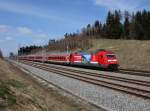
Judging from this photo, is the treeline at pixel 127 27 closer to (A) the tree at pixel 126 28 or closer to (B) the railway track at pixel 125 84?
(A) the tree at pixel 126 28

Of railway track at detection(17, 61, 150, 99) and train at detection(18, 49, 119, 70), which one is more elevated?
train at detection(18, 49, 119, 70)

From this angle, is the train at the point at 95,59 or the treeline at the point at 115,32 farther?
the treeline at the point at 115,32

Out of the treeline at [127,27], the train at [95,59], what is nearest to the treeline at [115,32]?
the treeline at [127,27]

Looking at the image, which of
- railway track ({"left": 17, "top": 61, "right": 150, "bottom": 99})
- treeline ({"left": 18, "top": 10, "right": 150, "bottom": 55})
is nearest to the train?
railway track ({"left": 17, "top": 61, "right": 150, "bottom": 99})

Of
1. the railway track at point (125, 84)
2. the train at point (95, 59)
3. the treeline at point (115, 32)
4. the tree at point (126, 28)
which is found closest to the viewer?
the railway track at point (125, 84)

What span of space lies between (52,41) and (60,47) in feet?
68.8

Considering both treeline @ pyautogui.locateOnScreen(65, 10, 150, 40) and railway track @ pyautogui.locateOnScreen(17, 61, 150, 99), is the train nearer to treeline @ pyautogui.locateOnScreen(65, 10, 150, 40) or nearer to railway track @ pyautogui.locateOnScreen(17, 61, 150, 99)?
railway track @ pyautogui.locateOnScreen(17, 61, 150, 99)

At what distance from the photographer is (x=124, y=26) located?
137125 millimetres

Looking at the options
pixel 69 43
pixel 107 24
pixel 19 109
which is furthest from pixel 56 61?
pixel 107 24

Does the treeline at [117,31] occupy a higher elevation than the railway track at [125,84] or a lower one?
higher

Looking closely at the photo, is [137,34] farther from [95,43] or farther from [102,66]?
[102,66]

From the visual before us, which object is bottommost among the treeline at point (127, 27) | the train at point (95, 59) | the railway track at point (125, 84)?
the railway track at point (125, 84)

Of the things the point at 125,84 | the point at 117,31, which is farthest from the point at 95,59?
the point at 117,31

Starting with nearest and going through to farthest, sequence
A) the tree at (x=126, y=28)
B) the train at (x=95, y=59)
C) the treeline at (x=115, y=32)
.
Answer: the train at (x=95, y=59) → the treeline at (x=115, y=32) → the tree at (x=126, y=28)
